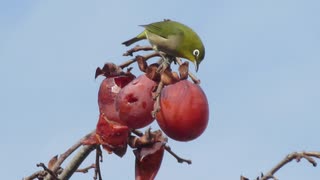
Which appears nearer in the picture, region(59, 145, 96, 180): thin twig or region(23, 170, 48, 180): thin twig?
region(59, 145, 96, 180): thin twig

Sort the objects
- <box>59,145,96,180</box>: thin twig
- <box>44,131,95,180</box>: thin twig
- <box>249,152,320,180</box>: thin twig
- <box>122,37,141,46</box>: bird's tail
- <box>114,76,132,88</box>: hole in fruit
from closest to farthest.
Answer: <box>249,152,320,180</box>: thin twig, <box>59,145,96,180</box>: thin twig, <box>44,131,95,180</box>: thin twig, <box>114,76,132,88</box>: hole in fruit, <box>122,37,141,46</box>: bird's tail

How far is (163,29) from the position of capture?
7.82 meters

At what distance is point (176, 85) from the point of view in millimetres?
3043

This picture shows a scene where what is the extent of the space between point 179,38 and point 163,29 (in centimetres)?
85

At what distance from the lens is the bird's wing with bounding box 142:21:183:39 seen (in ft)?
24.2

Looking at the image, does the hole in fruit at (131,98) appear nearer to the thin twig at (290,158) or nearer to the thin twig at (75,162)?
the thin twig at (75,162)

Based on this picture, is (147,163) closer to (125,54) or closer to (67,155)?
(67,155)

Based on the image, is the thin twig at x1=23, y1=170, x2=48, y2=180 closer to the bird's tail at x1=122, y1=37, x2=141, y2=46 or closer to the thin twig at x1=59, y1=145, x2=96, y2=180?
the thin twig at x1=59, y1=145, x2=96, y2=180

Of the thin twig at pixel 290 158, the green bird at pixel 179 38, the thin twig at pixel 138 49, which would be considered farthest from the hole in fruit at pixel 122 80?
the green bird at pixel 179 38

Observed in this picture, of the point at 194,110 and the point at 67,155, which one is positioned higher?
the point at 194,110

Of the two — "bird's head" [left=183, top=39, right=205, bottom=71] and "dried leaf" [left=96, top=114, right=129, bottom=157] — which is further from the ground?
"bird's head" [left=183, top=39, right=205, bottom=71]

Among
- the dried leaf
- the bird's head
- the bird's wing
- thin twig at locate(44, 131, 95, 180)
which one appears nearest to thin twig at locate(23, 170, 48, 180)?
thin twig at locate(44, 131, 95, 180)

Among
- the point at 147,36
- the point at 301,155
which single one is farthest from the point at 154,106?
the point at 147,36

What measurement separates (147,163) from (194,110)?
29cm
